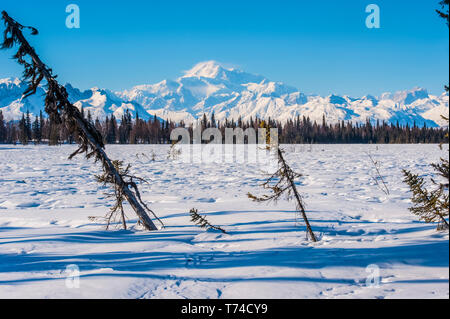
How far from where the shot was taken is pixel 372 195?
8.50 meters

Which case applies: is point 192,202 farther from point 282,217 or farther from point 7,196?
point 7,196

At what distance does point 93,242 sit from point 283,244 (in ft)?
9.35
